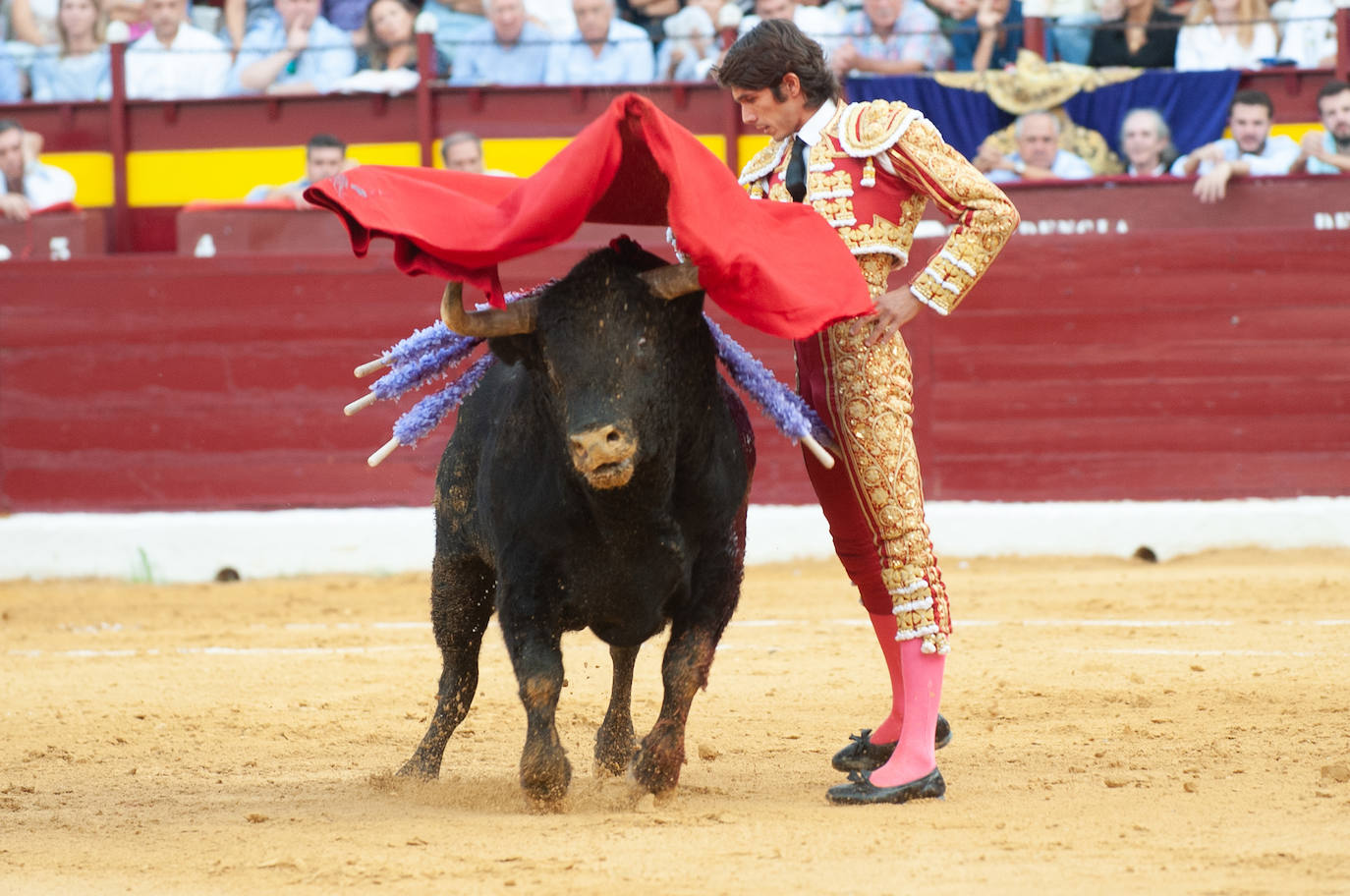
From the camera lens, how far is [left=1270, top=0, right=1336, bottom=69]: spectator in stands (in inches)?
291

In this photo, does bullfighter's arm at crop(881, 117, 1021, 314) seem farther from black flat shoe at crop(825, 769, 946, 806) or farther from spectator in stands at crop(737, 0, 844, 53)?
spectator in stands at crop(737, 0, 844, 53)

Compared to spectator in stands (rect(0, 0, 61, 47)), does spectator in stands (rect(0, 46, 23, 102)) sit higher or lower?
lower

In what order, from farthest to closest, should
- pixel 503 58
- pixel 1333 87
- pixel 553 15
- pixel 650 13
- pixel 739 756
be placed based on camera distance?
→ pixel 553 15 → pixel 650 13 → pixel 503 58 → pixel 1333 87 → pixel 739 756

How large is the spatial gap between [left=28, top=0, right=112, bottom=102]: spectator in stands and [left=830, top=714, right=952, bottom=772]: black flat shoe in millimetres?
6250

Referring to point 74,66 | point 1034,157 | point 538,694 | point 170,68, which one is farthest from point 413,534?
point 538,694

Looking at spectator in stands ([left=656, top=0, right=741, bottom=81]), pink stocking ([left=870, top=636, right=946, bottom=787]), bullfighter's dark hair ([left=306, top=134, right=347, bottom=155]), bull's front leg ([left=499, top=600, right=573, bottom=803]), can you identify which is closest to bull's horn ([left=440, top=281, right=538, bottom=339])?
bull's front leg ([left=499, top=600, right=573, bottom=803])

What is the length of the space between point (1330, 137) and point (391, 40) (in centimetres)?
418

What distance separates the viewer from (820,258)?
2926 millimetres

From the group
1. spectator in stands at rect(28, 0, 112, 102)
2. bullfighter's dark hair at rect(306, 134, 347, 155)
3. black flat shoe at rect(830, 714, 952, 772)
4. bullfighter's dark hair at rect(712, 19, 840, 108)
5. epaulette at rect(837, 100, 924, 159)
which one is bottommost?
black flat shoe at rect(830, 714, 952, 772)

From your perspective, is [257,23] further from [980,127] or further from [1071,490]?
[1071,490]

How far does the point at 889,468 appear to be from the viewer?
311cm

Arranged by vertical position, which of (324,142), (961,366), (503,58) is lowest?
(961,366)

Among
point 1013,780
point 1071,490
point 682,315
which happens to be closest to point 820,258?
point 682,315

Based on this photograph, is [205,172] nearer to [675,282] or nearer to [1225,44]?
[1225,44]
